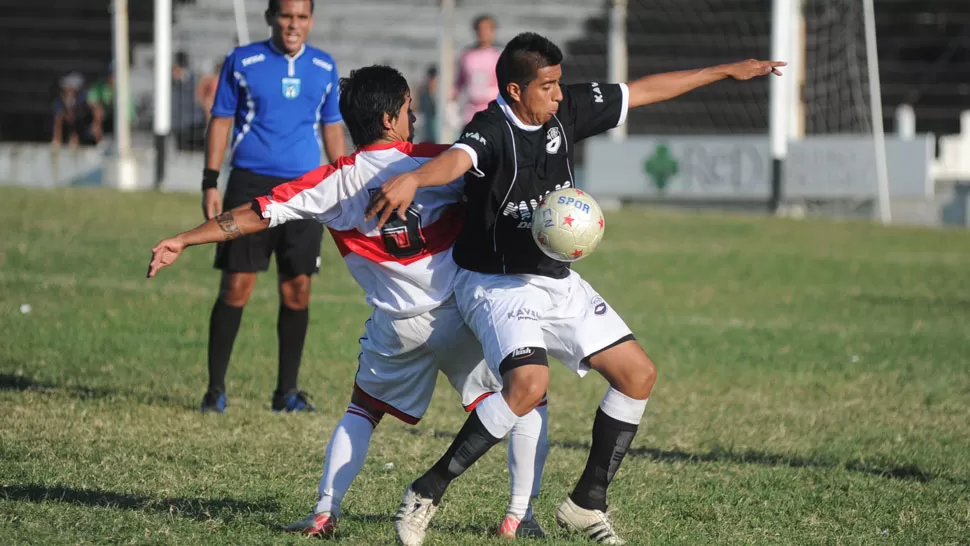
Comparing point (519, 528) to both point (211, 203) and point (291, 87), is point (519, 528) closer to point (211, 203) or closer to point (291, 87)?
point (211, 203)

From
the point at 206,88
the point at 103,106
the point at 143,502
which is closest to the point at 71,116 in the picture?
the point at 103,106

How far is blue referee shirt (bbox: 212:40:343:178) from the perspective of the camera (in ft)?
26.3

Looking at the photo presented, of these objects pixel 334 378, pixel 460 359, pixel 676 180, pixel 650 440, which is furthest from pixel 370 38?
pixel 460 359

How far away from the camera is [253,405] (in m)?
8.29

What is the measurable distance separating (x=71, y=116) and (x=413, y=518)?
2417 centimetres

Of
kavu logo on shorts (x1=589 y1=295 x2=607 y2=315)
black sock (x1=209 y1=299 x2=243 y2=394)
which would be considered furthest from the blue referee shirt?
kavu logo on shorts (x1=589 y1=295 x2=607 y2=315)

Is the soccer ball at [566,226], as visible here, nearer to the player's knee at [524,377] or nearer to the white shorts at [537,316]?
the white shorts at [537,316]

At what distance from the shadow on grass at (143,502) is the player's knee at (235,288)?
243 cm

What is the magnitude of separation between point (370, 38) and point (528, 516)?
2505 cm

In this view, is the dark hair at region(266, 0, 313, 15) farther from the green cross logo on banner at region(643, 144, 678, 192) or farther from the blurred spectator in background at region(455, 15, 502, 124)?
the green cross logo on banner at region(643, 144, 678, 192)

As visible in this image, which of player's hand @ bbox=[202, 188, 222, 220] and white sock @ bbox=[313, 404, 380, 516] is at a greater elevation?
player's hand @ bbox=[202, 188, 222, 220]

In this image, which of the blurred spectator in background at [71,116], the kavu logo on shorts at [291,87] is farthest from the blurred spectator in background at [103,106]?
the kavu logo on shorts at [291,87]

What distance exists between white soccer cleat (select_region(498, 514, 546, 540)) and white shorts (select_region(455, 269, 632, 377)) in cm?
62

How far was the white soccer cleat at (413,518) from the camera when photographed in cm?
493
